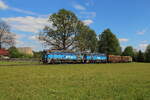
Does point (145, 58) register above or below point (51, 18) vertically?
below

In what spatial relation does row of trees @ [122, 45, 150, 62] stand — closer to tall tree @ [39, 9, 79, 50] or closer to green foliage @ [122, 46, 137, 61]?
green foliage @ [122, 46, 137, 61]

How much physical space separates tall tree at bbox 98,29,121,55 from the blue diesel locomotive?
25.6 m

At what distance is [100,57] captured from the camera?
58.2 metres

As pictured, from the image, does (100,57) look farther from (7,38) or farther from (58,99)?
(58,99)

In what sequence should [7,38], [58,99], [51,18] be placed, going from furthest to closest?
[7,38]
[51,18]
[58,99]

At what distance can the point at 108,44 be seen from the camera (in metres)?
85.9

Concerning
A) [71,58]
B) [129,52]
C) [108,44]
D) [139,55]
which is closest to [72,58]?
[71,58]

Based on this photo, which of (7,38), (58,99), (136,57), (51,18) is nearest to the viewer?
(58,99)

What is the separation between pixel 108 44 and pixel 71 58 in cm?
4274

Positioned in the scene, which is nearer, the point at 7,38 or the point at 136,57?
the point at 7,38

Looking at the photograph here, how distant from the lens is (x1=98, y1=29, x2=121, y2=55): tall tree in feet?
276

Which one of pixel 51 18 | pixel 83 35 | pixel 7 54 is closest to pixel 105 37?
pixel 83 35

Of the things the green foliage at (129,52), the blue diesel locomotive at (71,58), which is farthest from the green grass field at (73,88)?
the green foliage at (129,52)

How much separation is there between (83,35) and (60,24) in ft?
29.6
